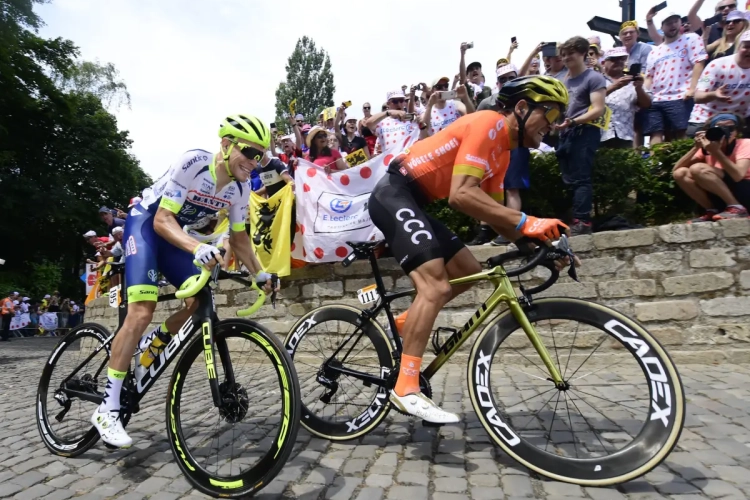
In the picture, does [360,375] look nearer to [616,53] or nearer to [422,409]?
[422,409]

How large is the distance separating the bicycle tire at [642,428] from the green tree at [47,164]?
22767 mm

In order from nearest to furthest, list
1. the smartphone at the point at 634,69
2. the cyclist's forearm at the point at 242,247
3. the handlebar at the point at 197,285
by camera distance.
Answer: the handlebar at the point at 197,285, the cyclist's forearm at the point at 242,247, the smartphone at the point at 634,69

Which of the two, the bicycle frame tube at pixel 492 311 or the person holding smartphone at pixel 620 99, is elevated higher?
the person holding smartphone at pixel 620 99

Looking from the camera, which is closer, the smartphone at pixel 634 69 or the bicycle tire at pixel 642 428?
the bicycle tire at pixel 642 428

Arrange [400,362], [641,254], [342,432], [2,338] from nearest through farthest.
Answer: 1. [400,362]
2. [342,432]
3. [641,254]
4. [2,338]

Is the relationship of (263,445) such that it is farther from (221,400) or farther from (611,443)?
(611,443)

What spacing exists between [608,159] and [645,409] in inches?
176

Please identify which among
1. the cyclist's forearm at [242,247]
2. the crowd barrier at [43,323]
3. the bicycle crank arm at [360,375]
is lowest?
the crowd barrier at [43,323]

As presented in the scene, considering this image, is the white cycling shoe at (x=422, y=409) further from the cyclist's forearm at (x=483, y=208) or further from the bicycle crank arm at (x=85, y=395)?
the bicycle crank arm at (x=85, y=395)

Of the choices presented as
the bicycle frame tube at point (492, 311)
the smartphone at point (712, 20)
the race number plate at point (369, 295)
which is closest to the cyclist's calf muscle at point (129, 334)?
the race number plate at point (369, 295)

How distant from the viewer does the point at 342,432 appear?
3711 mm

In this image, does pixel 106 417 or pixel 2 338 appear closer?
pixel 106 417

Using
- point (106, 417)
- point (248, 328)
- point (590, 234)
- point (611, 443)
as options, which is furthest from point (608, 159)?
point (106, 417)

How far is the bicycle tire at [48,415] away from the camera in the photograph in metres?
3.60
